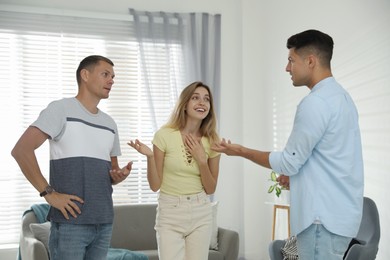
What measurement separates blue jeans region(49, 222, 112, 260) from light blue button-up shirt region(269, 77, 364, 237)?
2.92ft

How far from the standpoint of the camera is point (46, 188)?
2418 millimetres

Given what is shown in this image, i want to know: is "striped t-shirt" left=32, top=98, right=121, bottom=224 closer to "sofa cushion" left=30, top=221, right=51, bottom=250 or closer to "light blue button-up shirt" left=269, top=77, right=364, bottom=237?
"light blue button-up shirt" left=269, top=77, right=364, bottom=237

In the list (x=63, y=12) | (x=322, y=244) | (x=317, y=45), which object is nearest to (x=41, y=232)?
(x=63, y=12)

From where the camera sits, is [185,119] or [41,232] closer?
[185,119]

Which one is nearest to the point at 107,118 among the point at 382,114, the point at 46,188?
the point at 46,188

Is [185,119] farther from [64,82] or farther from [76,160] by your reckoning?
[64,82]

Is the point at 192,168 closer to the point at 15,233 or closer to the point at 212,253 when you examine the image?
the point at 212,253

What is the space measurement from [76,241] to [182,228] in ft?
2.41

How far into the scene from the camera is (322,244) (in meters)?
2.27

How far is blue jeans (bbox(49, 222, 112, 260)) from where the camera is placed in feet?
7.85

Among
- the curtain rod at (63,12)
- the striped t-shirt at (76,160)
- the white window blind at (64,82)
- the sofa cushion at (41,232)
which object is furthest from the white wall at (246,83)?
the striped t-shirt at (76,160)

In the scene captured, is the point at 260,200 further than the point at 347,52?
Yes

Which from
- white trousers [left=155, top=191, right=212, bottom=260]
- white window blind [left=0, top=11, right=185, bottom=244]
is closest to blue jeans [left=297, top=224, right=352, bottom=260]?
white trousers [left=155, top=191, right=212, bottom=260]

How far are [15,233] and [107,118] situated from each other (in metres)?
3.41
